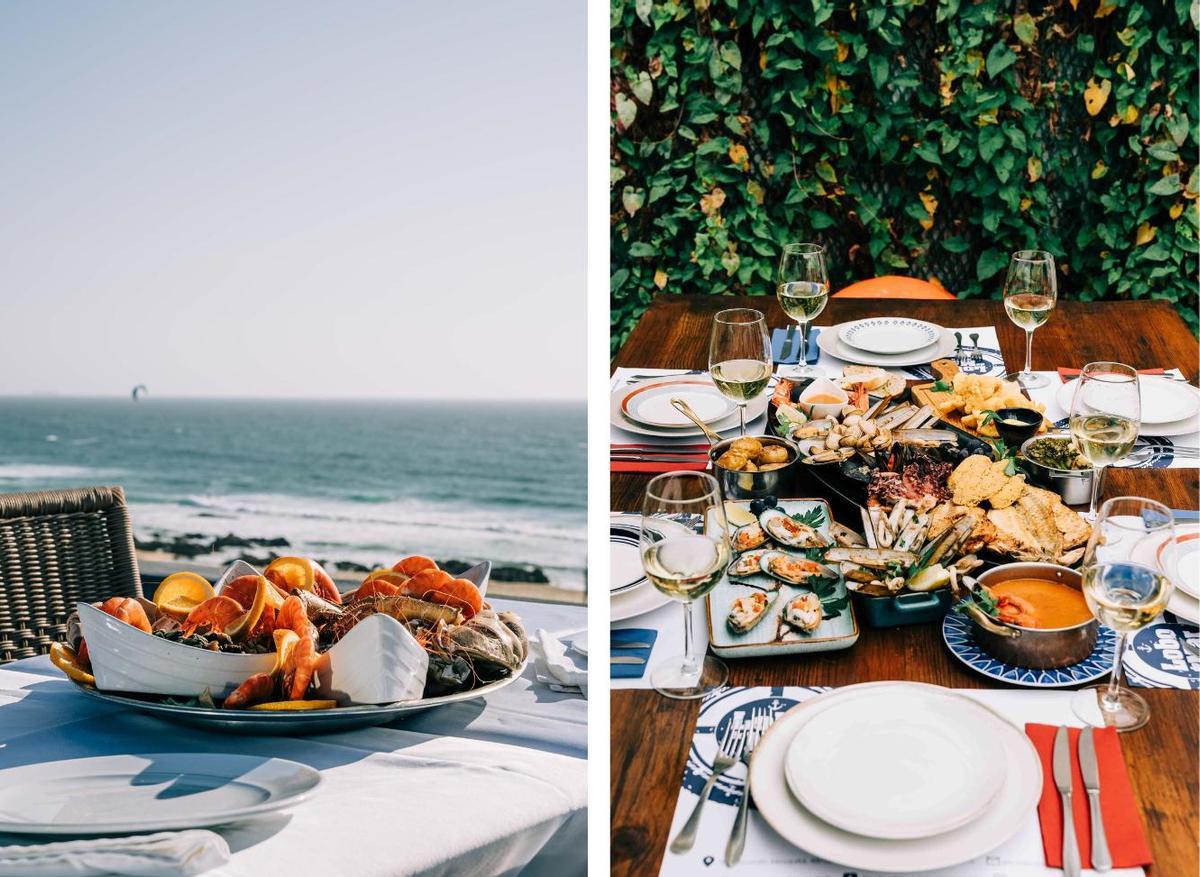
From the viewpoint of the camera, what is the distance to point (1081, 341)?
1763 mm

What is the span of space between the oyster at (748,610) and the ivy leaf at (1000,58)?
2.64 metres

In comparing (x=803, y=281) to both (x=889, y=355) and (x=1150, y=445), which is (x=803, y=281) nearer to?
(x=889, y=355)

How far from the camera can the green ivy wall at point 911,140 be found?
2990mm

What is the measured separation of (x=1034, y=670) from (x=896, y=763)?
20 centimetres

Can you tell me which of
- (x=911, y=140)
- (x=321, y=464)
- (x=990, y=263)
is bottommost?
(x=321, y=464)

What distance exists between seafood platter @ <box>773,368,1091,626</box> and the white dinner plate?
3.8 inches

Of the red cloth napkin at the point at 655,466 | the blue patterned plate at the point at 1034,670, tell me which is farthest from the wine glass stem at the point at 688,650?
the red cloth napkin at the point at 655,466

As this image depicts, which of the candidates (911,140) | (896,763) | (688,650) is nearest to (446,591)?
(688,650)

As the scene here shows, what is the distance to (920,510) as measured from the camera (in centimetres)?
107

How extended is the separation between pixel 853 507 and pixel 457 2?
27.6 meters

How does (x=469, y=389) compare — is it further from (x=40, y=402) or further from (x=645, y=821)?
(x=645, y=821)

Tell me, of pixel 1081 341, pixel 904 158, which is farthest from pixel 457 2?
pixel 1081 341

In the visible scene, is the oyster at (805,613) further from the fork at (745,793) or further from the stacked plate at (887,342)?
Answer: the stacked plate at (887,342)

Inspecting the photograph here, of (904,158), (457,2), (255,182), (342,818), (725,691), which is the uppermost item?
(457,2)
